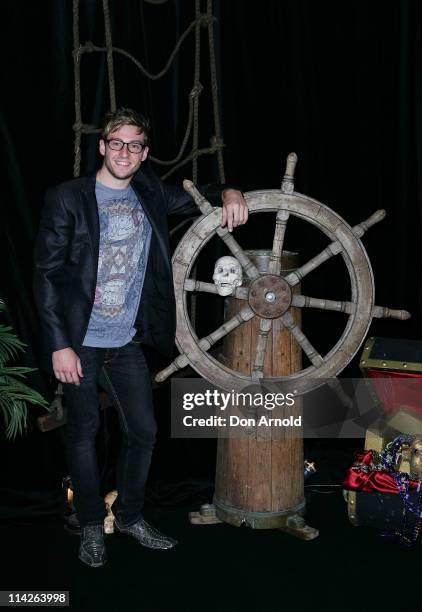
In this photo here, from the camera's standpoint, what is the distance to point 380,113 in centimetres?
343

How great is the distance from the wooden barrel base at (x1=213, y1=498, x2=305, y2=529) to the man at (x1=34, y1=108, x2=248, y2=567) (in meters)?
0.27

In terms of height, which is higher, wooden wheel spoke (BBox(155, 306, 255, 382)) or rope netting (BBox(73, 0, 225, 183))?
rope netting (BBox(73, 0, 225, 183))

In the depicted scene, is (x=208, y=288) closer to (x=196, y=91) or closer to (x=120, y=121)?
(x=120, y=121)

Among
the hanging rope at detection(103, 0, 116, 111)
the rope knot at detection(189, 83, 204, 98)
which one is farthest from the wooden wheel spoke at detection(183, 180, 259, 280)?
the rope knot at detection(189, 83, 204, 98)

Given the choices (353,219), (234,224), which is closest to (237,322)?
(234,224)

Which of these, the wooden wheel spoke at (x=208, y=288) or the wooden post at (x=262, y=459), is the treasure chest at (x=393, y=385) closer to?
the wooden post at (x=262, y=459)

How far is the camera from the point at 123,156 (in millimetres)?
2482

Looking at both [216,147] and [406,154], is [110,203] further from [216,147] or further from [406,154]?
[406,154]

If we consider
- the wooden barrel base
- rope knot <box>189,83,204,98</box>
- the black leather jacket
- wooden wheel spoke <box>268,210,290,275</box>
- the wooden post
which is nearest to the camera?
the black leather jacket

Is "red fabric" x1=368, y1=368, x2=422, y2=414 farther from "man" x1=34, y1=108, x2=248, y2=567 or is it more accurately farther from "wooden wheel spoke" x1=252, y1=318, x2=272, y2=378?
"man" x1=34, y1=108, x2=248, y2=567

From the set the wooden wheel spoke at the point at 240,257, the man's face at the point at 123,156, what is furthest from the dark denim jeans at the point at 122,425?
the man's face at the point at 123,156

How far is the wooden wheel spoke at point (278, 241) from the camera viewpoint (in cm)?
273

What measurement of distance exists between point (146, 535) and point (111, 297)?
3.02 ft

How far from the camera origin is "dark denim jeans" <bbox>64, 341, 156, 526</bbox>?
2.63m
